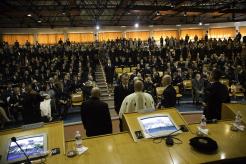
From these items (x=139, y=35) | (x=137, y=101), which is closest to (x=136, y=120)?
(x=137, y=101)

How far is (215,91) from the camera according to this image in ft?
12.4

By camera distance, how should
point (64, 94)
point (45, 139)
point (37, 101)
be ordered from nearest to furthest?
1. point (45, 139)
2. point (37, 101)
3. point (64, 94)

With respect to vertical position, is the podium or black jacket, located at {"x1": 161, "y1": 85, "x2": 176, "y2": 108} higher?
black jacket, located at {"x1": 161, "y1": 85, "x2": 176, "y2": 108}

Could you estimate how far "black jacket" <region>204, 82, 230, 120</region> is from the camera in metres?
3.77

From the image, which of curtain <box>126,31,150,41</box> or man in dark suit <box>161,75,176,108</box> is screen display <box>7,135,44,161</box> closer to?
man in dark suit <box>161,75,176,108</box>

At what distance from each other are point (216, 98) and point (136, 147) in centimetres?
185

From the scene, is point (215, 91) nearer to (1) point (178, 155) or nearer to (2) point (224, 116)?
(2) point (224, 116)

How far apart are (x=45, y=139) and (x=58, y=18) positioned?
61.2 ft

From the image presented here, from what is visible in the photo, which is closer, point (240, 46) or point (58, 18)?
point (240, 46)

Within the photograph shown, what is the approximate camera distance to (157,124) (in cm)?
301

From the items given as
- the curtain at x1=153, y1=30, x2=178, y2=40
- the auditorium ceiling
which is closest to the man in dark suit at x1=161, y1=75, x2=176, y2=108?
the auditorium ceiling

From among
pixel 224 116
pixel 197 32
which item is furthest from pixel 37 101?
pixel 197 32

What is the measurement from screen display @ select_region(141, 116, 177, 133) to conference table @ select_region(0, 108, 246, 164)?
11 centimetres

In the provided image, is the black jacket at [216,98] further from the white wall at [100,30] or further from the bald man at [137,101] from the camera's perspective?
the white wall at [100,30]
